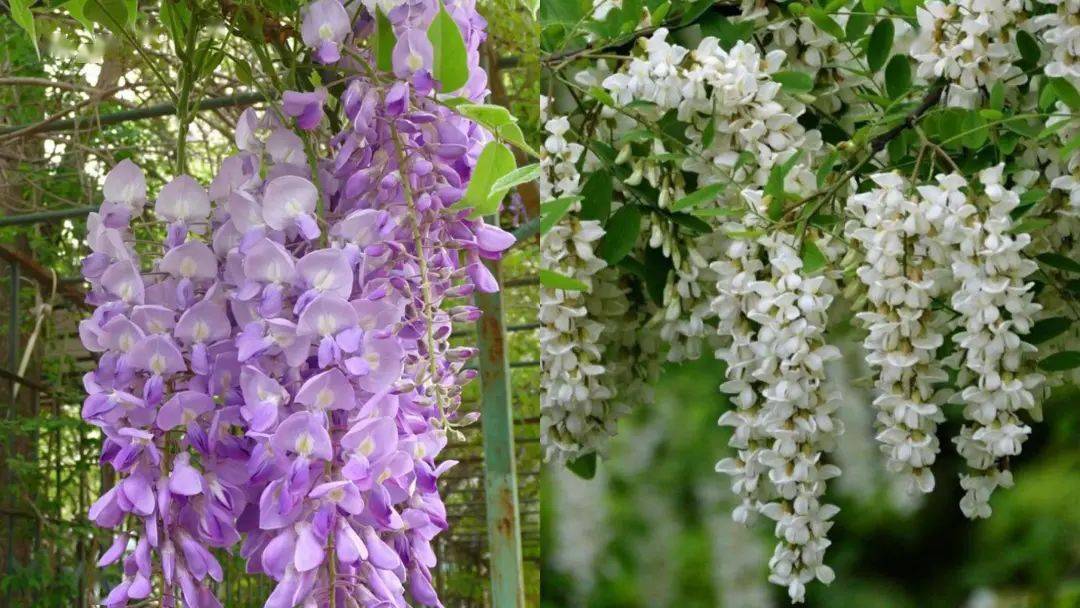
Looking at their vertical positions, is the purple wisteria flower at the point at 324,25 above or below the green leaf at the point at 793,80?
below

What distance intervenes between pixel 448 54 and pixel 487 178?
0.05 m

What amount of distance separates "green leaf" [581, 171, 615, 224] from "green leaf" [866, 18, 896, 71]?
0.21 meters

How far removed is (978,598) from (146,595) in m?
0.68

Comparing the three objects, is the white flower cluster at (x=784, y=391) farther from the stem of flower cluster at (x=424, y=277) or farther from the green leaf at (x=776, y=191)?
the stem of flower cluster at (x=424, y=277)

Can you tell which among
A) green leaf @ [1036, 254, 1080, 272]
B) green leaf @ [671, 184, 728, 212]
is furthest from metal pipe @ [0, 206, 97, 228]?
green leaf @ [1036, 254, 1080, 272]

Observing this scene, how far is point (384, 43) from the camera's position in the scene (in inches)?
17.6

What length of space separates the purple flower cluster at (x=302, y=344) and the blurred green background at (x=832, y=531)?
0.44 meters

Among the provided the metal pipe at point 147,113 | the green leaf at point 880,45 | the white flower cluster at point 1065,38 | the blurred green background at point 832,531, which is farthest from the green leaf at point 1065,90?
the metal pipe at point 147,113

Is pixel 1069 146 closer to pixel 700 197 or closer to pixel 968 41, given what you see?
pixel 968 41

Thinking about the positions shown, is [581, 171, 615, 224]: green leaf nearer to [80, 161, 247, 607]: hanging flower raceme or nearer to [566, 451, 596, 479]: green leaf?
[566, 451, 596, 479]: green leaf

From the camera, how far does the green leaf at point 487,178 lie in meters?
0.43

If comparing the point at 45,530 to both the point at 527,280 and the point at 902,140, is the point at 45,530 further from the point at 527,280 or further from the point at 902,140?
the point at 902,140

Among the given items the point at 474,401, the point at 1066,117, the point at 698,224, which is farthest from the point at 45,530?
the point at 1066,117

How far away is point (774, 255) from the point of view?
708 mm
